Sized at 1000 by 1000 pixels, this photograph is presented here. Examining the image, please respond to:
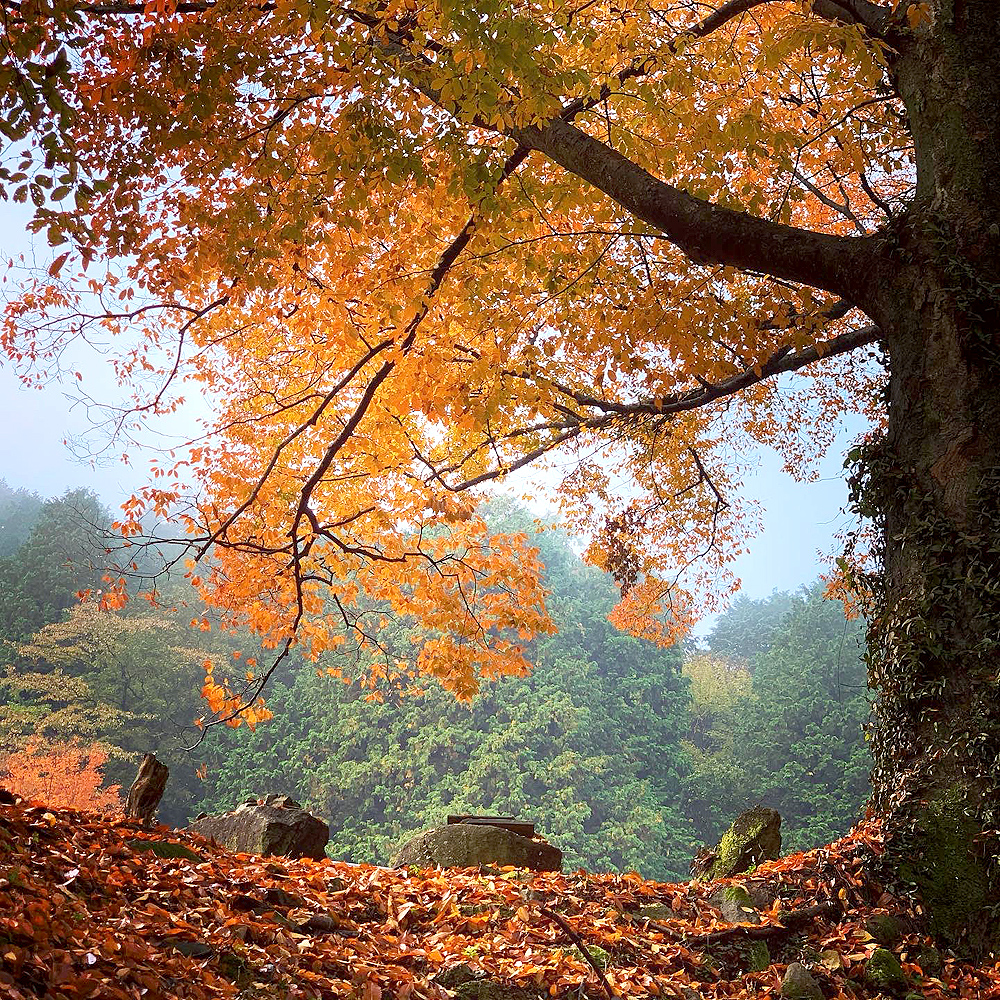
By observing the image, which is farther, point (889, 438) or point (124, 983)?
point (889, 438)

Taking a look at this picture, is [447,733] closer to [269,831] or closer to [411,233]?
[269,831]

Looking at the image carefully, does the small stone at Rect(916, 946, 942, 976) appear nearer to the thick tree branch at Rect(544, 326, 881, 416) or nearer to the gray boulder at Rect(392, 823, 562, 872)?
the gray boulder at Rect(392, 823, 562, 872)

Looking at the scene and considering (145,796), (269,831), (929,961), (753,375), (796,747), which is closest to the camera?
(929,961)

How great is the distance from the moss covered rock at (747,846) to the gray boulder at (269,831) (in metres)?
2.63

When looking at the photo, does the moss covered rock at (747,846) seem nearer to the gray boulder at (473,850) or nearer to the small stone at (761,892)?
the small stone at (761,892)

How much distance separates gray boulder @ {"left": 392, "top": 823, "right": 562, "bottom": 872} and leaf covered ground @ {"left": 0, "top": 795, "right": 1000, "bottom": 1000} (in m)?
0.53

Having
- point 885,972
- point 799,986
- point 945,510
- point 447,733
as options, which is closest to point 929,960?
point 885,972

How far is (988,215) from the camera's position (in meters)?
4.50

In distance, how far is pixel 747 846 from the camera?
211 inches

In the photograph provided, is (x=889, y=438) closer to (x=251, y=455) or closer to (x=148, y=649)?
(x=251, y=455)

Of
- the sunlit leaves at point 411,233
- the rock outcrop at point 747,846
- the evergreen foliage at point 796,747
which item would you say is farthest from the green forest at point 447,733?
the rock outcrop at point 747,846

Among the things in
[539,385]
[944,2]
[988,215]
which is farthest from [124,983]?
[944,2]

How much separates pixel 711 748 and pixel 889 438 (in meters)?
28.2

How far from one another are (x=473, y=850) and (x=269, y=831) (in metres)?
1.43
